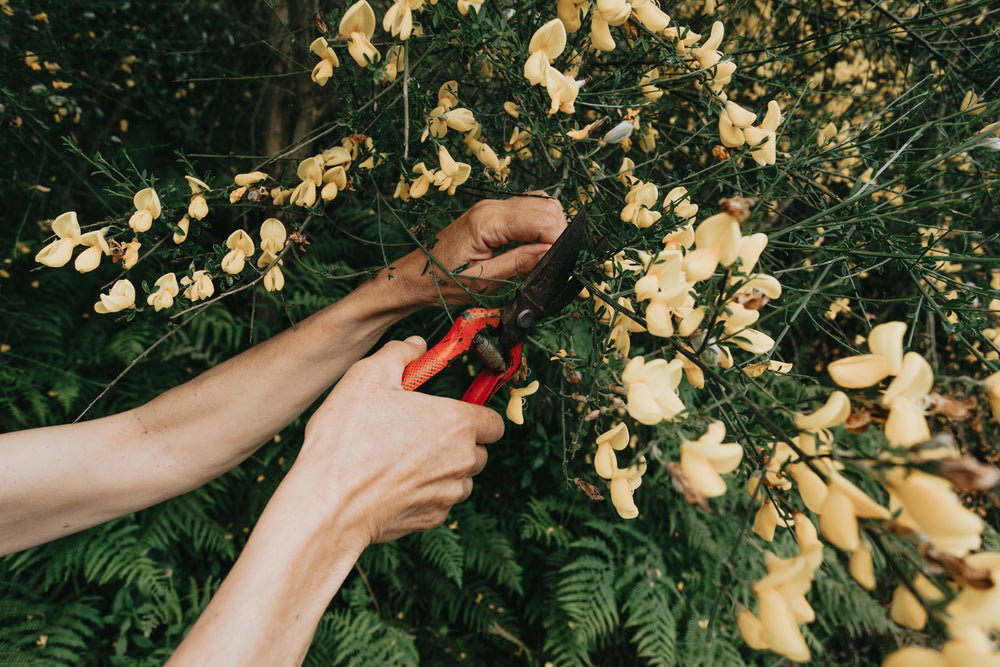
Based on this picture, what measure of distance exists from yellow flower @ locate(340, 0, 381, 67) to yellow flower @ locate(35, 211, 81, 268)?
498 mm

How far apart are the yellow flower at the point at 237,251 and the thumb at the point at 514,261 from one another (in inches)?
16.3

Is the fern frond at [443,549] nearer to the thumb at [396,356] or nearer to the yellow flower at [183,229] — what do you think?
the thumb at [396,356]

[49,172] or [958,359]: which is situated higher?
[49,172]

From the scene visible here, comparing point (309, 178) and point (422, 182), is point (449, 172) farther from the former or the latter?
point (309, 178)

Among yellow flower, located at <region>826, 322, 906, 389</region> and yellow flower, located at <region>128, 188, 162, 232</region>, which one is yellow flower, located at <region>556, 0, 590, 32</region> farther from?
yellow flower, located at <region>128, 188, 162, 232</region>

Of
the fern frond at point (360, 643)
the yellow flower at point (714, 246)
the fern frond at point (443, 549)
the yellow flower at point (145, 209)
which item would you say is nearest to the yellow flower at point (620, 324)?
the yellow flower at point (714, 246)

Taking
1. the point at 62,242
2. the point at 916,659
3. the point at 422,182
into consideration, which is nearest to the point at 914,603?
the point at 916,659

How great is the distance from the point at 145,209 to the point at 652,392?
813 millimetres

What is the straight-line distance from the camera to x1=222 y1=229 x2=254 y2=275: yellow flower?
0.85m

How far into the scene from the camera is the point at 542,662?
1933mm

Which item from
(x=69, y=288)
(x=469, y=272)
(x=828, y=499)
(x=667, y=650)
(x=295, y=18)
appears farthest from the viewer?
(x=69, y=288)

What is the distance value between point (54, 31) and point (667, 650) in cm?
291

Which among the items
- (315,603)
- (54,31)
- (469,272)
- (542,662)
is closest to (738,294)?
(469,272)

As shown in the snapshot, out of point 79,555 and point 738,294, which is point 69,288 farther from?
point 738,294
